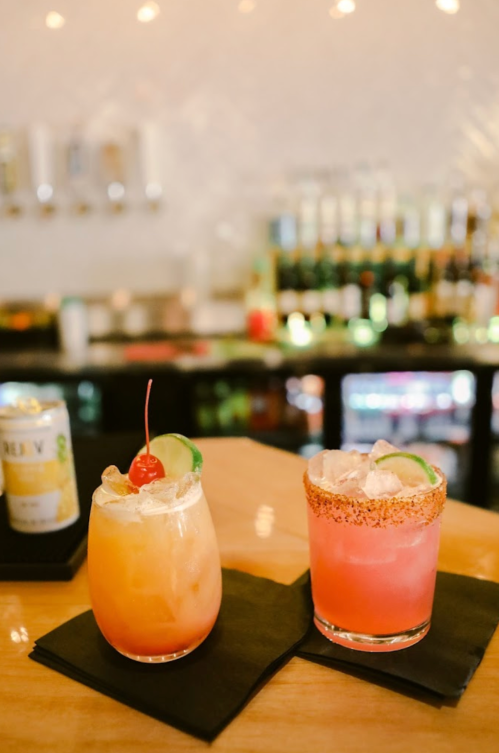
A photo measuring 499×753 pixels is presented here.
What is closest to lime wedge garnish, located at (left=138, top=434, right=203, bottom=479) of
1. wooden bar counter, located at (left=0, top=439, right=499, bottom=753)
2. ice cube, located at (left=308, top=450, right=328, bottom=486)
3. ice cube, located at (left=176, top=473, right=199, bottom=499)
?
ice cube, located at (left=176, top=473, right=199, bottom=499)

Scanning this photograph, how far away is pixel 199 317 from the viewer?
368 centimetres

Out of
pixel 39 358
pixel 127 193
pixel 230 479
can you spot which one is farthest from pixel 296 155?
pixel 230 479

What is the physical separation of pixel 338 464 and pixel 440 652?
0.82 ft

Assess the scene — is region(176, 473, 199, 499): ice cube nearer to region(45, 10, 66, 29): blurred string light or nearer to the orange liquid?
the orange liquid

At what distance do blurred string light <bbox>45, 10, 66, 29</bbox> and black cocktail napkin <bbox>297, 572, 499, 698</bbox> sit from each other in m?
3.96

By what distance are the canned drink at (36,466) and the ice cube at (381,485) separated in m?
0.54

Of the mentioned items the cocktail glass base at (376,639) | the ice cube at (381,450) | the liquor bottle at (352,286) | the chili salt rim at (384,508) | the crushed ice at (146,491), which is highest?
the liquor bottle at (352,286)

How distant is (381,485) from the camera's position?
725mm

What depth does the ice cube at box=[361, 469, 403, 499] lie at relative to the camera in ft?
2.36

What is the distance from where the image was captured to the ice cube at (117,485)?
0.74 metres

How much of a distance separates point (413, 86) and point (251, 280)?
5.02 feet

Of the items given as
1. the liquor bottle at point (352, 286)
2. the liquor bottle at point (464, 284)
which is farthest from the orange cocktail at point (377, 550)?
the liquor bottle at point (464, 284)

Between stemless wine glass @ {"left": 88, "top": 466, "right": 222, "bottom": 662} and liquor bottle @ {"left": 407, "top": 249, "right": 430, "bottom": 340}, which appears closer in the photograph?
stemless wine glass @ {"left": 88, "top": 466, "right": 222, "bottom": 662}

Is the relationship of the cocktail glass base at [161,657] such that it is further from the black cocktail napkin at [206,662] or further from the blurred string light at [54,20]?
the blurred string light at [54,20]
